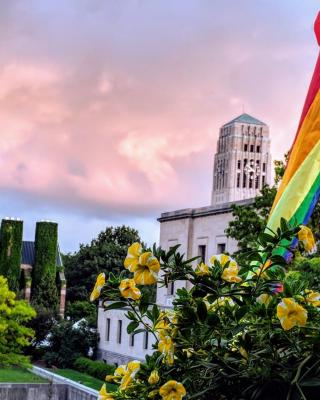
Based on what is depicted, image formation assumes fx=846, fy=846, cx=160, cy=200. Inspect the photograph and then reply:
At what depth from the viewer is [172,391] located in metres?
3.00

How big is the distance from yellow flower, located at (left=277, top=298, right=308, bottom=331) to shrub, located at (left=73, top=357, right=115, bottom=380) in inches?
1555

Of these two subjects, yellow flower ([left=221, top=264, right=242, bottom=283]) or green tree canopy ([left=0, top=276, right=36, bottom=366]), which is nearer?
yellow flower ([left=221, top=264, right=242, bottom=283])

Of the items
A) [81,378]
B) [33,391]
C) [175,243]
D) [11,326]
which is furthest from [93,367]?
[33,391]

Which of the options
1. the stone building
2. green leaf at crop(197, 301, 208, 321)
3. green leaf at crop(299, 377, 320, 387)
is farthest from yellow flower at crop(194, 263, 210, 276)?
the stone building

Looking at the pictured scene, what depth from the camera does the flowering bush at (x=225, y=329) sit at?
291 centimetres

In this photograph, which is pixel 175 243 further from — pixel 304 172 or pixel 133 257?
pixel 133 257

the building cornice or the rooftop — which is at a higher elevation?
the rooftop

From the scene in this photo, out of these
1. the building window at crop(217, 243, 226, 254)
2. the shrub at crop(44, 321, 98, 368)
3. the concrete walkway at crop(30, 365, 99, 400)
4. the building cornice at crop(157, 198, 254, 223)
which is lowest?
the concrete walkway at crop(30, 365, 99, 400)

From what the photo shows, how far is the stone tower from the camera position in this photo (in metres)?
136

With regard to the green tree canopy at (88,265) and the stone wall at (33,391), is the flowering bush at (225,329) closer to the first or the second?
the stone wall at (33,391)

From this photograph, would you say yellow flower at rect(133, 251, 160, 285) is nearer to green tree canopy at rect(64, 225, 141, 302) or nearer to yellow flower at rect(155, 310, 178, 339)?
yellow flower at rect(155, 310, 178, 339)

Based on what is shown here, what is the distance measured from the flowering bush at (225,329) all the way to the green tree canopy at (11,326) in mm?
31984

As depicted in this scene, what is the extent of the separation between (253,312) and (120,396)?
0.71 metres

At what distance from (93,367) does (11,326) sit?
32.3ft
